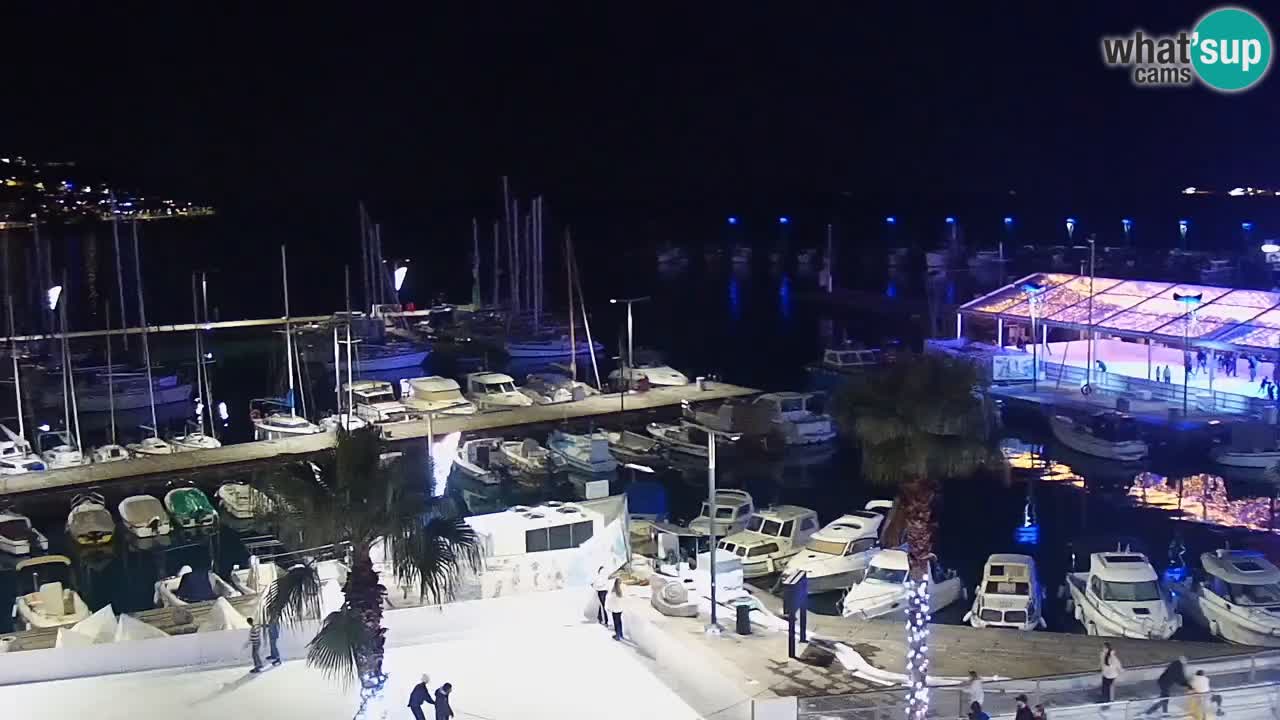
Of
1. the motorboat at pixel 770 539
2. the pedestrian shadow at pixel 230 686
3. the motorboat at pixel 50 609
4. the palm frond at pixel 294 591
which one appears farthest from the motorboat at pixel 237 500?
the palm frond at pixel 294 591

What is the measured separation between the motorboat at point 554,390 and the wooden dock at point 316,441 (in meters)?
0.57

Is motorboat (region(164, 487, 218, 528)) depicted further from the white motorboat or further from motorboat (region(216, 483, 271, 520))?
the white motorboat

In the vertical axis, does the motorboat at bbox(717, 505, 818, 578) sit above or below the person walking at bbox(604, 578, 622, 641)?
below

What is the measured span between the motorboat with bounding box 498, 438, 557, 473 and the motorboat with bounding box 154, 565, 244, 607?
1547 centimetres

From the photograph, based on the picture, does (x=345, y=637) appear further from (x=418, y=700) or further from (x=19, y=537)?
(x=19, y=537)

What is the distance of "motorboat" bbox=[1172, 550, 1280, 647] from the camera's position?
1000 inches

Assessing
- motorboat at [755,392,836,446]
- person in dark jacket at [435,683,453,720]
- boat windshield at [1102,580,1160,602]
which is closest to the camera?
person in dark jacket at [435,683,453,720]

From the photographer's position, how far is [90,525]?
119 feet

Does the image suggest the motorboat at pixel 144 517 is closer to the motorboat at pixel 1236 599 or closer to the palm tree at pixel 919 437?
the palm tree at pixel 919 437

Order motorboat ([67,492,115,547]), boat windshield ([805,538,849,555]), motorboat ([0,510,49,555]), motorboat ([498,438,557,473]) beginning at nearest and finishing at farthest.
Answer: boat windshield ([805,538,849,555]) → motorboat ([0,510,49,555]) → motorboat ([67,492,115,547]) → motorboat ([498,438,557,473])

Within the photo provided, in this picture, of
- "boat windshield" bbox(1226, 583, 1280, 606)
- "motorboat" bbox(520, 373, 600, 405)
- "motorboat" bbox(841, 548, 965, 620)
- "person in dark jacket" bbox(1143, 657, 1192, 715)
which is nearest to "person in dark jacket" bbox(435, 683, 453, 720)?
"person in dark jacket" bbox(1143, 657, 1192, 715)

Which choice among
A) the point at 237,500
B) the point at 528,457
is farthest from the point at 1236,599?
the point at 237,500

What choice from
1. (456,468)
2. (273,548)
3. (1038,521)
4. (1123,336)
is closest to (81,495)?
(273,548)

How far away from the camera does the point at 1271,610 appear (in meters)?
25.6
